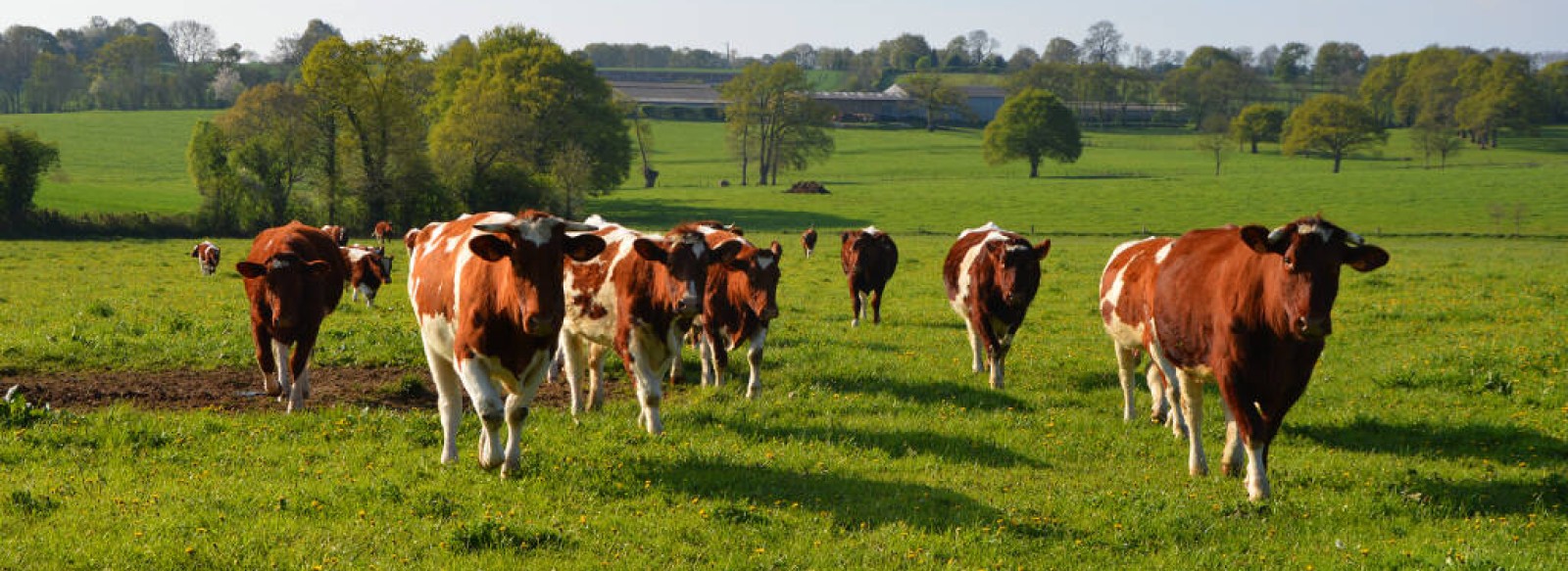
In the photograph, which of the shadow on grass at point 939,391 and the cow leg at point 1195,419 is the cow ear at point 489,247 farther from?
the shadow on grass at point 939,391

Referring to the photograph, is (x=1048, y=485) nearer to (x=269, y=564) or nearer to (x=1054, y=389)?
(x=1054, y=389)

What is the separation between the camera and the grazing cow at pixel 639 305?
35.8ft

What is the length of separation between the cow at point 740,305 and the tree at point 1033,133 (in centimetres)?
8440

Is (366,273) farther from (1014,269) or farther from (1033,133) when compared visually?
(1033,133)

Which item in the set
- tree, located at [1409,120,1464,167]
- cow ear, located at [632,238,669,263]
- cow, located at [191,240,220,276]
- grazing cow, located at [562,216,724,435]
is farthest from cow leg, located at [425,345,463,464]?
tree, located at [1409,120,1464,167]

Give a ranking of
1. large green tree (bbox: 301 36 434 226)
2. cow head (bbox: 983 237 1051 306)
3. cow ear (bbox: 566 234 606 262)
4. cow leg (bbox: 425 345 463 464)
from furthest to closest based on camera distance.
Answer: large green tree (bbox: 301 36 434 226) → cow head (bbox: 983 237 1051 306) → cow leg (bbox: 425 345 463 464) → cow ear (bbox: 566 234 606 262)

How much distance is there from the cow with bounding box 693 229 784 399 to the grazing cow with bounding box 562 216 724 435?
1.60 metres

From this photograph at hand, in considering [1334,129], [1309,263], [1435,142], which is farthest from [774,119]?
[1309,263]

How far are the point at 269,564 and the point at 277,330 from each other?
6.02 meters

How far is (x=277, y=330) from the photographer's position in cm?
1228

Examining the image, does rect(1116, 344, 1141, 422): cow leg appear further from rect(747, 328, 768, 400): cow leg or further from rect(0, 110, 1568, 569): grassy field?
rect(747, 328, 768, 400): cow leg

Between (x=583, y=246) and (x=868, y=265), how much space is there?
12566 millimetres

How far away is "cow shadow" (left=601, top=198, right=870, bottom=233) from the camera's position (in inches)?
2379

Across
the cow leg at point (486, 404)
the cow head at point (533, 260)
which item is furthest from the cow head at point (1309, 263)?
the cow leg at point (486, 404)
